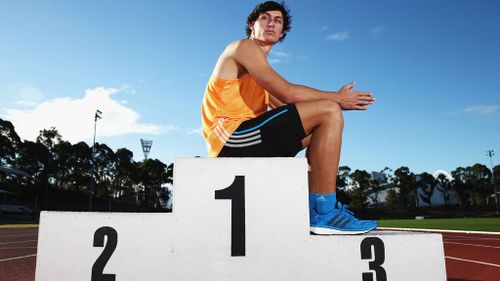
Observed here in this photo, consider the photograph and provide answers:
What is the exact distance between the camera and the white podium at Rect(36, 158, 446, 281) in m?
1.89

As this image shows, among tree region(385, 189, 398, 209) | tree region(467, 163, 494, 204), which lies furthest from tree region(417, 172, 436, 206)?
tree region(385, 189, 398, 209)

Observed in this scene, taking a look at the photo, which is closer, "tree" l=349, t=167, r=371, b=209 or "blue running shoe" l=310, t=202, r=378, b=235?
"blue running shoe" l=310, t=202, r=378, b=235

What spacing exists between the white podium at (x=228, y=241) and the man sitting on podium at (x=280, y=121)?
206 mm

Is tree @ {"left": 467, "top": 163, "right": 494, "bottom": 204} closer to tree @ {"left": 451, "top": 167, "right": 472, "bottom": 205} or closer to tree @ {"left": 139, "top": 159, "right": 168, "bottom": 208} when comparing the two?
tree @ {"left": 451, "top": 167, "right": 472, "bottom": 205}

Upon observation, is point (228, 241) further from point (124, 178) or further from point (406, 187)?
point (406, 187)

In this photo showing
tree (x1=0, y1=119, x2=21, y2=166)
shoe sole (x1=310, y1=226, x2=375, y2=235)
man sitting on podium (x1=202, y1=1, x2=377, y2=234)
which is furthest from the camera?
tree (x1=0, y1=119, x2=21, y2=166)

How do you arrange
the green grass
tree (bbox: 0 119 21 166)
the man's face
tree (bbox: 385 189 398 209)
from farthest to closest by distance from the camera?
tree (bbox: 385 189 398 209), tree (bbox: 0 119 21 166), the green grass, the man's face

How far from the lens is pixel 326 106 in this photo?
219 cm

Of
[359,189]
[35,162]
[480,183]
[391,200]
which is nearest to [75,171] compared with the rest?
[35,162]

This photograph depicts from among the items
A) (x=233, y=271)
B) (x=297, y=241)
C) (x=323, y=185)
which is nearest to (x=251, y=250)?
(x=233, y=271)

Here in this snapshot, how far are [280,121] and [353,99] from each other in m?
0.60

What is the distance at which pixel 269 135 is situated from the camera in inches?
86.0

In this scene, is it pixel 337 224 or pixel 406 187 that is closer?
pixel 337 224

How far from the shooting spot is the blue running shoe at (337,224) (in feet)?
6.70
